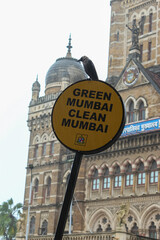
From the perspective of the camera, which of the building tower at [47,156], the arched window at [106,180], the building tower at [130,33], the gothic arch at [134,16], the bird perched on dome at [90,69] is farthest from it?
the gothic arch at [134,16]

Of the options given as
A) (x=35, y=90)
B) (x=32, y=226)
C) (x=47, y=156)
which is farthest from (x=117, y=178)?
(x=35, y=90)

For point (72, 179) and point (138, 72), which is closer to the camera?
point (72, 179)

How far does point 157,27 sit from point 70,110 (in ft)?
127

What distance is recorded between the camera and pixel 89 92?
4750 mm

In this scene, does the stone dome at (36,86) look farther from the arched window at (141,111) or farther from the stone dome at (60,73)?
the arched window at (141,111)

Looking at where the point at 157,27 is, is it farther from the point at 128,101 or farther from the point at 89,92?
the point at 89,92

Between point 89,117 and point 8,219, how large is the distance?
51920 mm

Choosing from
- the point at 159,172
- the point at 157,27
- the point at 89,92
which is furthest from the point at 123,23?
the point at 89,92

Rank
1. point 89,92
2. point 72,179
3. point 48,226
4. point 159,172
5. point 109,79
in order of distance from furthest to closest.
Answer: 1. point 109,79
2. point 48,226
3. point 159,172
4. point 89,92
5. point 72,179

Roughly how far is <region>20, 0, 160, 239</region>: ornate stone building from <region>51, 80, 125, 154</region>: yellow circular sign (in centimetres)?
2442

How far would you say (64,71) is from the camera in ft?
148

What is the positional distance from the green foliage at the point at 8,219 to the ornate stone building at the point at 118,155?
12.6 metres

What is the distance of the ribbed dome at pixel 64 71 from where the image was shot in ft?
149

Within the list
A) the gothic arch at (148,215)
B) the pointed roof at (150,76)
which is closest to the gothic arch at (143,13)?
the pointed roof at (150,76)
